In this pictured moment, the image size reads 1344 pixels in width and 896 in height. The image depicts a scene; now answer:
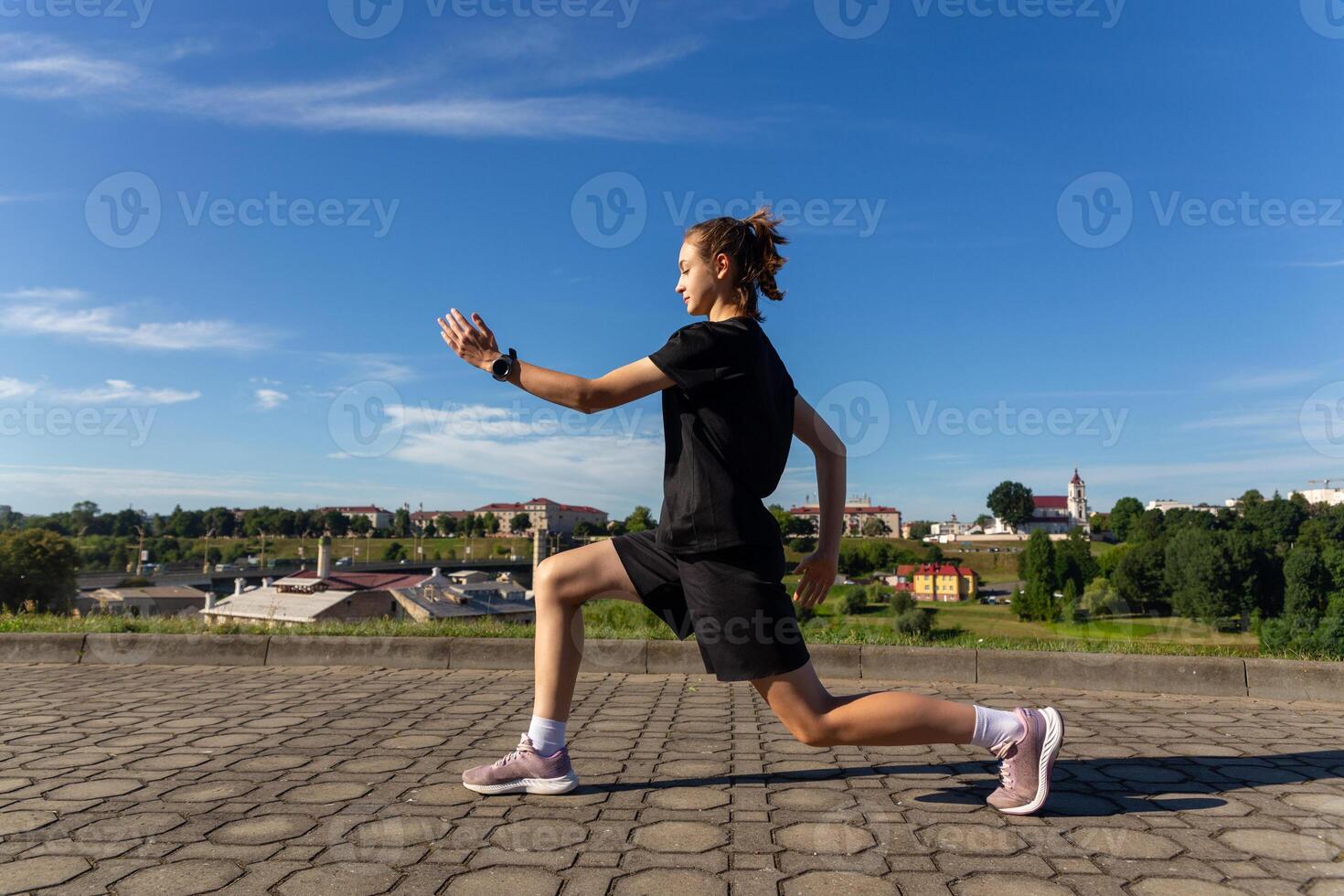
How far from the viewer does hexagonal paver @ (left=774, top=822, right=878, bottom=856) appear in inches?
101

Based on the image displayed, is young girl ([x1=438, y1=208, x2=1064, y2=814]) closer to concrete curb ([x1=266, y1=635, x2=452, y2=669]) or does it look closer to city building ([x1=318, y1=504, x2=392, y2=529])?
concrete curb ([x1=266, y1=635, x2=452, y2=669])

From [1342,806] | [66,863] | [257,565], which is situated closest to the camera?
[66,863]

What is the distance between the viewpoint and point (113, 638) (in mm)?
7090

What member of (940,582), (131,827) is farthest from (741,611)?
(940,582)

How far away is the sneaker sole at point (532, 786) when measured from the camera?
313cm

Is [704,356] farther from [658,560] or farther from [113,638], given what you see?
[113,638]

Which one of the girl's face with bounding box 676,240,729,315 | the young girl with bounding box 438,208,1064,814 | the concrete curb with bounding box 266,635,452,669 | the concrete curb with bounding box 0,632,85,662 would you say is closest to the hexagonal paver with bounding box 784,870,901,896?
the young girl with bounding box 438,208,1064,814

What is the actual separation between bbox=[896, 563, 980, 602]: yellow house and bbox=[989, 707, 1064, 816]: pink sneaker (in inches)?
3487

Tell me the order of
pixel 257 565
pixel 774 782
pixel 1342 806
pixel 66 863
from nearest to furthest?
1. pixel 66 863
2. pixel 1342 806
3. pixel 774 782
4. pixel 257 565

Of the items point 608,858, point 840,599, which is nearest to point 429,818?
point 608,858

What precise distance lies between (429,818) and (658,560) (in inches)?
43.9

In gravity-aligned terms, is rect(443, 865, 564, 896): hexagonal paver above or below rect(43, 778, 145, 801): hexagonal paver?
above

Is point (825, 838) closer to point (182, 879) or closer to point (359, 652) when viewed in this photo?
point (182, 879)

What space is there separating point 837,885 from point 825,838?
0.39m
